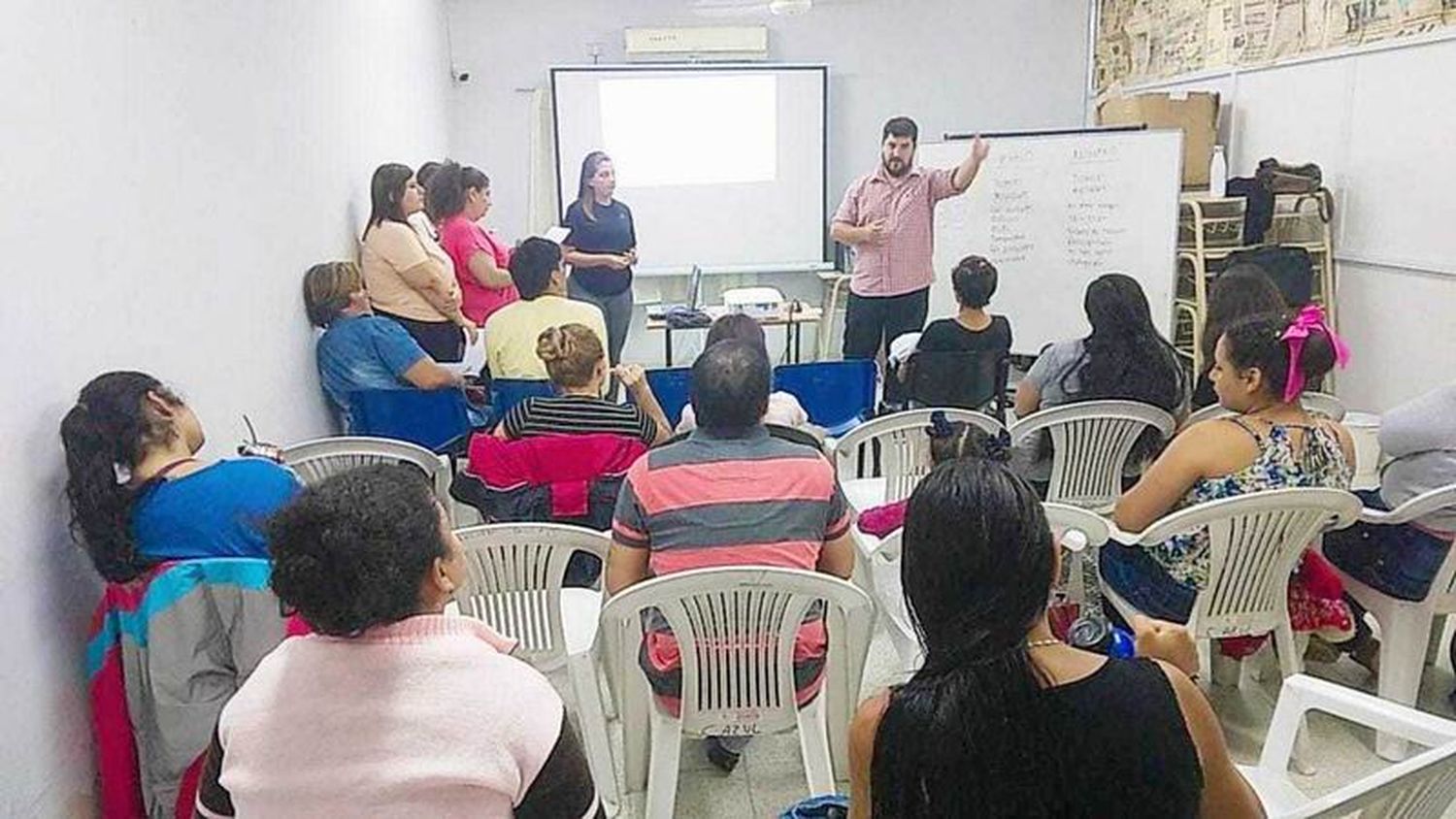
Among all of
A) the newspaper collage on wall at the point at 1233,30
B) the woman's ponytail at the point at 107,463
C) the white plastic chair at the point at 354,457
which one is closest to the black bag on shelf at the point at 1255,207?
the newspaper collage on wall at the point at 1233,30

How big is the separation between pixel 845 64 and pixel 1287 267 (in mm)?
3160

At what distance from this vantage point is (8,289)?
175cm

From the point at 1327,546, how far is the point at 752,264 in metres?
4.77

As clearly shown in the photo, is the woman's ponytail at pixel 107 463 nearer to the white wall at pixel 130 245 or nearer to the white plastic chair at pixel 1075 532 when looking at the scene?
the white wall at pixel 130 245

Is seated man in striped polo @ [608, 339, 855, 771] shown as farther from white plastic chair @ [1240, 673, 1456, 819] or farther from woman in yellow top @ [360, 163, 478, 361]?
woman in yellow top @ [360, 163, 478, 361]

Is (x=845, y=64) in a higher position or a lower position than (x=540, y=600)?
higher

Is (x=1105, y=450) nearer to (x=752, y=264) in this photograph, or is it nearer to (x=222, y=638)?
(x=222, y=638)

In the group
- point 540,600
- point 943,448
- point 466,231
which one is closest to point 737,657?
point 540,600

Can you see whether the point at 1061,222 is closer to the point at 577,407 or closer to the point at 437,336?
the point at 437,336

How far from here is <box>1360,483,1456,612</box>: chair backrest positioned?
2.25 meters

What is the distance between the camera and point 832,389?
3.66 meters

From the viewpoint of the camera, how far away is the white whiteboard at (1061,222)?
16.7 feet

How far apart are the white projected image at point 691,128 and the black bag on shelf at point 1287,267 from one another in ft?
9.86

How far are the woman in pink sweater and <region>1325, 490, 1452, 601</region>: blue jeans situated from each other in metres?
2.04
